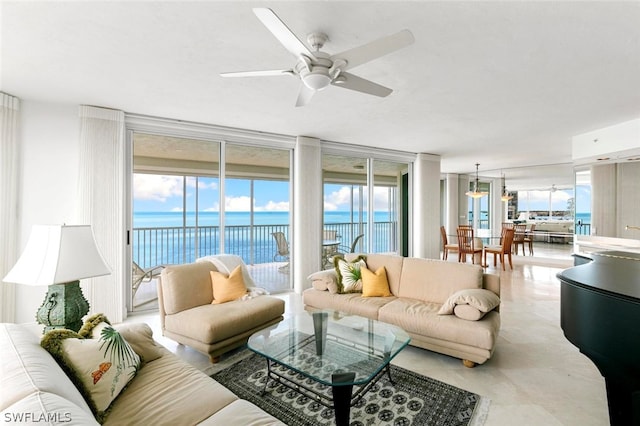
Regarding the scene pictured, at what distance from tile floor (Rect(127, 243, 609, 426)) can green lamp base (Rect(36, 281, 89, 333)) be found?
113 centimetres

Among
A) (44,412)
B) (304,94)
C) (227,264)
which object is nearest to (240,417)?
(44,412)

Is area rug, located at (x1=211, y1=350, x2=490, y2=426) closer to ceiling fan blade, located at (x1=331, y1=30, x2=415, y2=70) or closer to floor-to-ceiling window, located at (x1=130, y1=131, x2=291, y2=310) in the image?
ceiling fan blade, located at (x1=331, y1=30, x2=415, y2=70)

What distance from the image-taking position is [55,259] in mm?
1778

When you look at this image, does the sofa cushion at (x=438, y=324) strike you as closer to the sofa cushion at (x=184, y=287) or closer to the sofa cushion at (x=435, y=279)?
the sofa cushion at (x=435, y=279)

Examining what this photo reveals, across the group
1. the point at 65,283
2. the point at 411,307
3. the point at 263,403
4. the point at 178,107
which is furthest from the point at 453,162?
the point at 65,283

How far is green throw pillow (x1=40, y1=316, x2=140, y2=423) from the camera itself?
1.38m

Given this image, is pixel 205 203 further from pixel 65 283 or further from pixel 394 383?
pixel 394 383

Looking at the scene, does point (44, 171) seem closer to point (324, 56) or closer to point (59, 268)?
point (59, 268)

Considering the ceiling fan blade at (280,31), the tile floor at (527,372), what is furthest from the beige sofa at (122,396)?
the ceiling fan blade at (280,31)

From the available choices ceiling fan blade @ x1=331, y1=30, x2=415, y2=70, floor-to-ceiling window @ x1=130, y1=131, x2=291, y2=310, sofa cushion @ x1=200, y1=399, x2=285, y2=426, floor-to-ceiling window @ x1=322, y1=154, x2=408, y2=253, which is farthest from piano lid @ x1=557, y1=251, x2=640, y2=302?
floor-to-ceiling window @ x1=130, y1=131, x2=291, y2=310

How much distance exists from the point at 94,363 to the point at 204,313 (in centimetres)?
135

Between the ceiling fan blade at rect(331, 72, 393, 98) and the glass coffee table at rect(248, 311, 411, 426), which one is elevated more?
the ceiling fan blade at rect(331, 72, 393, 98)

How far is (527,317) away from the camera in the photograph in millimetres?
3822

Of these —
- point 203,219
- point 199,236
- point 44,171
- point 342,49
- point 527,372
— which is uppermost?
point 342,49
